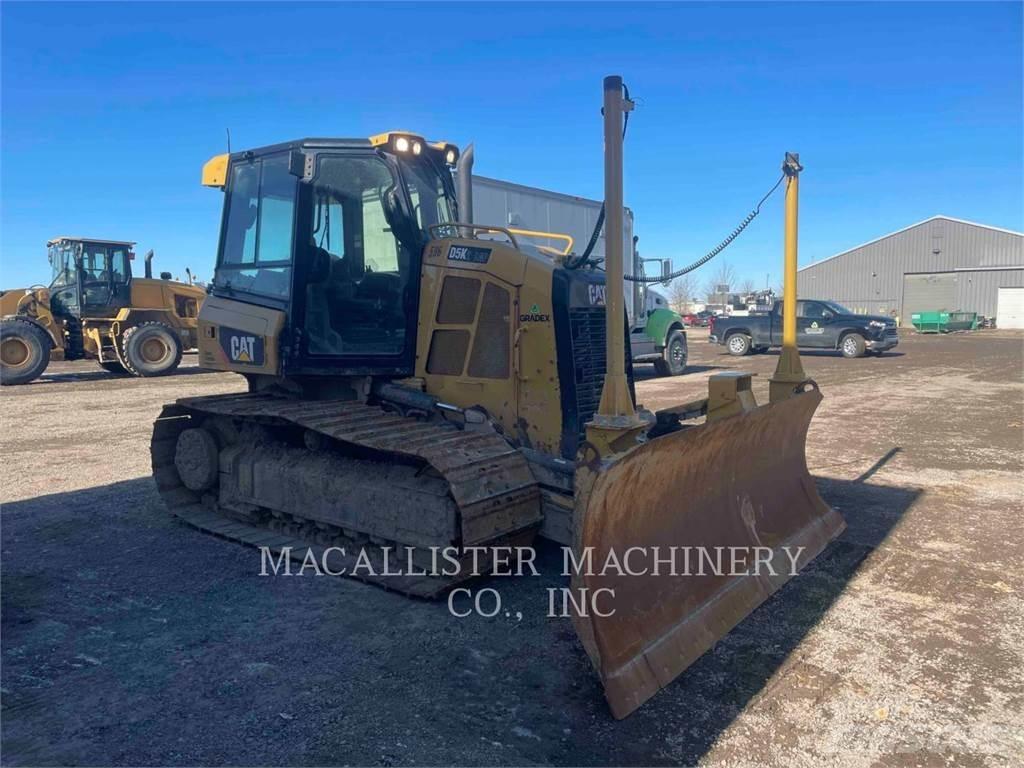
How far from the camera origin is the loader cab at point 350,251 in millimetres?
5715

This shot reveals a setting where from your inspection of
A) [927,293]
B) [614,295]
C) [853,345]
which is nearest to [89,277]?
[614,295]

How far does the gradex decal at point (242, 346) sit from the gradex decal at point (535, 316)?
211cm

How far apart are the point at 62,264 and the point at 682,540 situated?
19.0 meters

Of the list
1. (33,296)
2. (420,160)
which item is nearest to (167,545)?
(420,160)

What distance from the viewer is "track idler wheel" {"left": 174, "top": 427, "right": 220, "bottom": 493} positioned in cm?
629

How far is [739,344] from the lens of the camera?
82.9ft

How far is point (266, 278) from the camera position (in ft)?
20.0

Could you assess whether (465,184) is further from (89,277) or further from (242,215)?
(89,277)

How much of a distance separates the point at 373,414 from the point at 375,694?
2.33 meters

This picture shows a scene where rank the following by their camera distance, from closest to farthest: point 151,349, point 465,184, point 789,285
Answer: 1. point 789,285
2. point 465,184
3. point 151,349

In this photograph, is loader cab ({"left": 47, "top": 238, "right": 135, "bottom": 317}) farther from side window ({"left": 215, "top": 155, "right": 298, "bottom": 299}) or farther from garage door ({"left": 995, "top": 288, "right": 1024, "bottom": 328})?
garage door ({"left": 995, "top": 288, "right": 1024, "bottom": 328})

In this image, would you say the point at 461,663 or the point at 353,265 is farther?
the point at 353,265

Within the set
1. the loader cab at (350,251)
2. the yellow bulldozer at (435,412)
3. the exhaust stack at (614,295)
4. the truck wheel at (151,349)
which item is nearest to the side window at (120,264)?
the truck wheel at (151,349)

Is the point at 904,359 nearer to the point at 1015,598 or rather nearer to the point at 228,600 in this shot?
the point at 1015,598
